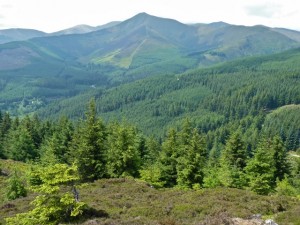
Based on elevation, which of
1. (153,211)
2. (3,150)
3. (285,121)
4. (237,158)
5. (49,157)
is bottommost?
(285,121)

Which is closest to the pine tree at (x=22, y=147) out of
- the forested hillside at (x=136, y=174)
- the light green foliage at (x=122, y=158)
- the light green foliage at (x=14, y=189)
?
the forested hillside at (x=136, y=174)

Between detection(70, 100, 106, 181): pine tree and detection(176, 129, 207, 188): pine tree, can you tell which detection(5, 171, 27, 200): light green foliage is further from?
detection(176, 129, 207, 188): pine tree

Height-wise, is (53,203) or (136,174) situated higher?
(53,203)

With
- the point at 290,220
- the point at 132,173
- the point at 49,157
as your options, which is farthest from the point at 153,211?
the point at 49,157

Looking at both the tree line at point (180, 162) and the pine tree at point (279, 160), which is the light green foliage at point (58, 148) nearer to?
the tree line at point (180, 162)

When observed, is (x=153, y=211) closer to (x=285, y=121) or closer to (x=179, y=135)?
(x=179, y=135)

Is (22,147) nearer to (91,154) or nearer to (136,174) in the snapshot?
(91,154)

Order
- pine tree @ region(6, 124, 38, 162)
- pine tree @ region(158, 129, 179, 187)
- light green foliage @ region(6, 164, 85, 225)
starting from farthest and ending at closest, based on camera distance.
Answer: pine tree @ region(6, 124, 38, 162) → pine tree @ region(158, 129, 179, 187) → light green foliage @ region(6, 164, 85, 225)

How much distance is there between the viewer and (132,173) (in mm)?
44375

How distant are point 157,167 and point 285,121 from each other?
541ft

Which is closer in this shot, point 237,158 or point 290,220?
point 290,220

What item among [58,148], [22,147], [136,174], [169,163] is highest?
[169,163]

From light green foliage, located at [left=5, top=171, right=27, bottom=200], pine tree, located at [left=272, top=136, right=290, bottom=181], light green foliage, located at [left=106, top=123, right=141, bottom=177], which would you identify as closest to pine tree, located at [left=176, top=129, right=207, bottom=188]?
light green foliage, located at [left=106, top=123, right=141, bottom=177]

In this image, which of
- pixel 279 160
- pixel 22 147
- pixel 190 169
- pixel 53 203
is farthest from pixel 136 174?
pixel 22 147
